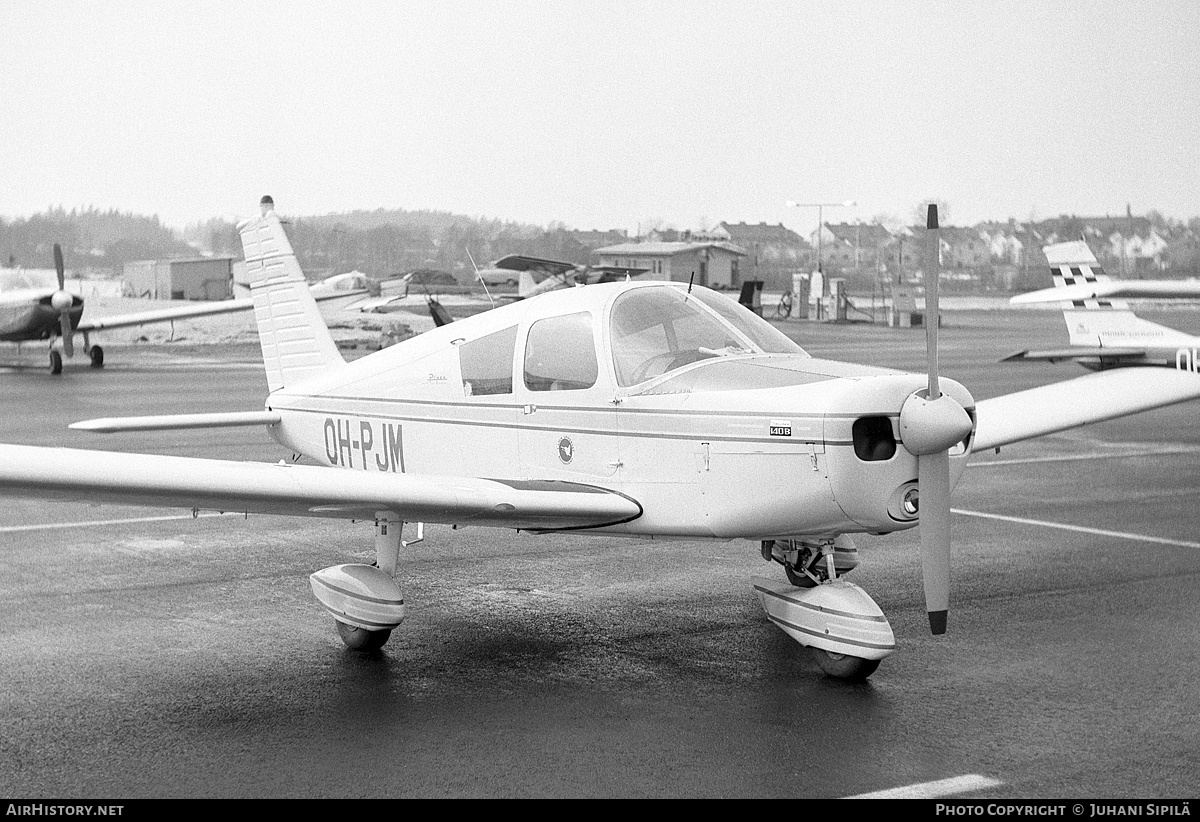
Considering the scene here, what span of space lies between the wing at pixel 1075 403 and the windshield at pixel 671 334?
2137 mm

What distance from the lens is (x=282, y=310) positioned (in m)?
9.52

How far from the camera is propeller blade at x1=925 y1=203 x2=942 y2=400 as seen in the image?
18.6 ft

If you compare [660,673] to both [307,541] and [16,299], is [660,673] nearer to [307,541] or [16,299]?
[307,541]

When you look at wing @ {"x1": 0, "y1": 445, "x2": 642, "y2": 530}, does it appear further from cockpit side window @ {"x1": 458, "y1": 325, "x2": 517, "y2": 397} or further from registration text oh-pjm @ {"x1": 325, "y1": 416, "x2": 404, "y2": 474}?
registration text oh-pjm @ {"x1": 325, "y1": 416, "x2": 404, "y2": 474}

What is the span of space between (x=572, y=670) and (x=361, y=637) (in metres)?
1.16

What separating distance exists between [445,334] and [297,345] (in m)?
2.08

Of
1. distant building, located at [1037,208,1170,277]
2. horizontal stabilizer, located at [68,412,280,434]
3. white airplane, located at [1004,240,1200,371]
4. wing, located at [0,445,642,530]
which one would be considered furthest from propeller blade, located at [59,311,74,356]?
distant building, located at [1037,208,1170,277]

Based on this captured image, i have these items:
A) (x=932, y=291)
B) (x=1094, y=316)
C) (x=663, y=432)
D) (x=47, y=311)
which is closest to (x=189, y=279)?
(x=47, y=311)

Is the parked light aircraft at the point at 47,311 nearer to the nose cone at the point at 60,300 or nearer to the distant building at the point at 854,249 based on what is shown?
the nose cone at the point at 60,300

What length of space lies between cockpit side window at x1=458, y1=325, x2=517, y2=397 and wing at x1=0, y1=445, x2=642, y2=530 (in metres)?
0.64

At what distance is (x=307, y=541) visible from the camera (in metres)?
9.88

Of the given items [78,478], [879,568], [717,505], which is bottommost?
[879,568]

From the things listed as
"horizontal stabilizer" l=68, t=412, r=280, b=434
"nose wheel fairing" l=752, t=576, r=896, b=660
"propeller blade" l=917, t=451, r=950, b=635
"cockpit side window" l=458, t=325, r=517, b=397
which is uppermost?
"cockpit side window" l=458, t=325, r=517, b=397
